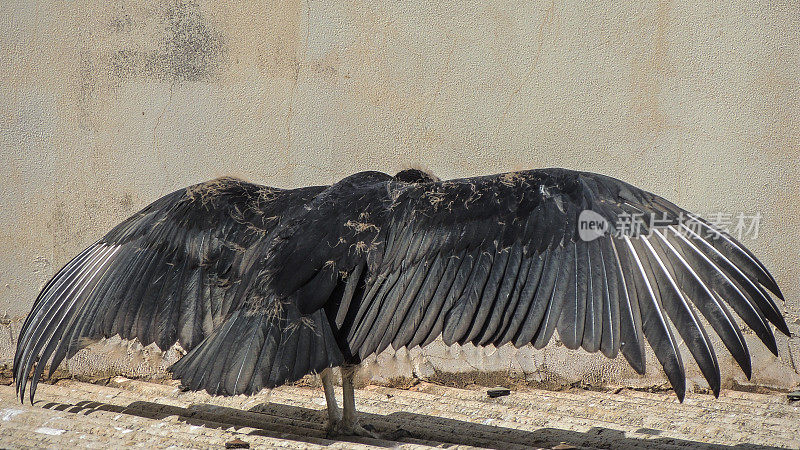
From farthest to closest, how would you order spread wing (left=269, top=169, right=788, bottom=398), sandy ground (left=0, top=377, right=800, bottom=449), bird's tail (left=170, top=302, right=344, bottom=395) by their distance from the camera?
1. sandy ground (left=0, top=377, right=800, bottom=449)
2. bird's tail (left=170, top=302, right=344, bottom=395)
3. spread wing (left=269, top=169, right=788, bottom=398)

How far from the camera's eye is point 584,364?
4488mm

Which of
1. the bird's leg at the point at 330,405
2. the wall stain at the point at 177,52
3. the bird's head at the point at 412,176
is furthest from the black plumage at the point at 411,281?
the wall stain at the point at 177,52

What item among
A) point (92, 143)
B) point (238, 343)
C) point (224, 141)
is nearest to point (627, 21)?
point (224, 141)

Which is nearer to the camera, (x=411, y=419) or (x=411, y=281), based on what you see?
(x=411, y=281)

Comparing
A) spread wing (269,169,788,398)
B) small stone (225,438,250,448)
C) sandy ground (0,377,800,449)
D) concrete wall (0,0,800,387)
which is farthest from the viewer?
concrete wall (0,0,800,387)

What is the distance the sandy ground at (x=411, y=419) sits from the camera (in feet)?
11.7

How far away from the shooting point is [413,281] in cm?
326

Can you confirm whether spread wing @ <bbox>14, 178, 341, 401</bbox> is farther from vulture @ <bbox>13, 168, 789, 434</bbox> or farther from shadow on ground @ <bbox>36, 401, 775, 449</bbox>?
shadow on ground @ <bbox>36, 401, 775, 449</bbox>

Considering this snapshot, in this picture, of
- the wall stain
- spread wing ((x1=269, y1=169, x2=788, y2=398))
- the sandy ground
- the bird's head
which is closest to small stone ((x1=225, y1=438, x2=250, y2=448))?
the sandy ground

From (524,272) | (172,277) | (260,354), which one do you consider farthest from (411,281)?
(172,277)

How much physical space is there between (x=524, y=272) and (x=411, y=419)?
4.15 ft

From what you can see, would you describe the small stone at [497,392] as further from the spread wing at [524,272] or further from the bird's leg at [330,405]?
the spread wing at [524,272]

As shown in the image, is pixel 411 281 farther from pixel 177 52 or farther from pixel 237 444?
pixel 177 52

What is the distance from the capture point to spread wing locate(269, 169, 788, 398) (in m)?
2.91
